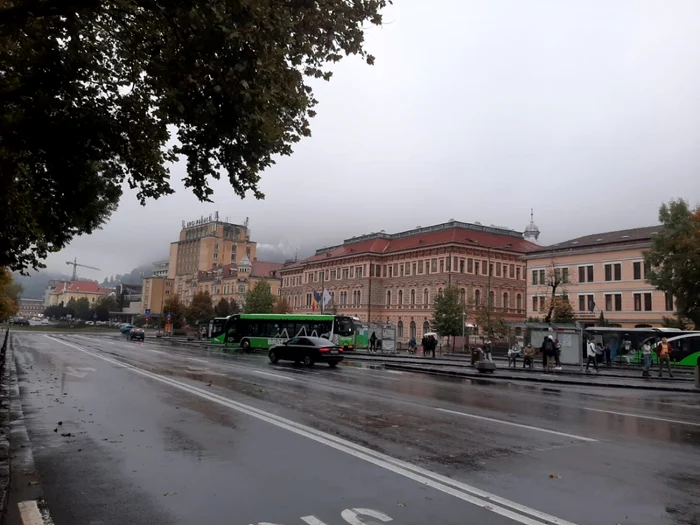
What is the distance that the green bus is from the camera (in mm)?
43469

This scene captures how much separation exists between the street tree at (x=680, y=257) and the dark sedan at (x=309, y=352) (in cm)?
2988

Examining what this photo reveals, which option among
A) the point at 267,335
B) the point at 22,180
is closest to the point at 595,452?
the point at 22,180

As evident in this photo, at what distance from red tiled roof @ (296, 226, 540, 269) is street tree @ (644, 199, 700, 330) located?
31487 mm

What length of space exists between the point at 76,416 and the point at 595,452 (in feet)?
32.4

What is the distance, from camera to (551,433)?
10281 millimetres

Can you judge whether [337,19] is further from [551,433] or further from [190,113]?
[551,433]

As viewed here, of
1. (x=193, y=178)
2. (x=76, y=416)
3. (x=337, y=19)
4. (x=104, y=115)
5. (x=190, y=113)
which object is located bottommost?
(x=76, y=416)

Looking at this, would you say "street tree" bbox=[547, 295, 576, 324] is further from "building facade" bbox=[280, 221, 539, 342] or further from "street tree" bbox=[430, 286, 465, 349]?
"building facade" bbox=[280, 221, 539, 342]

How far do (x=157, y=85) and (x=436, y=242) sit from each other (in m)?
72.1

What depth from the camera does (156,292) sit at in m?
164

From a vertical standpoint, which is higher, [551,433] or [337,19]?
[337,19]

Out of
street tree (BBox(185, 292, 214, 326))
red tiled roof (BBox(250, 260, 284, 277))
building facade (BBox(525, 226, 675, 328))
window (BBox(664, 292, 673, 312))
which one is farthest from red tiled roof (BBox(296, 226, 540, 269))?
red tiled roof (BBox(250, 260, 284, 277))

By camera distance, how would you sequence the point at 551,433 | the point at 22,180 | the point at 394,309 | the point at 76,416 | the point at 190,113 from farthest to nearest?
the point at 394,309
the point at 22,180
the point at 76,416
the point at 551,433
the point at 190,113

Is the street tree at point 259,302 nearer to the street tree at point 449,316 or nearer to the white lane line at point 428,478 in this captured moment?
the street tree at point 449,316
